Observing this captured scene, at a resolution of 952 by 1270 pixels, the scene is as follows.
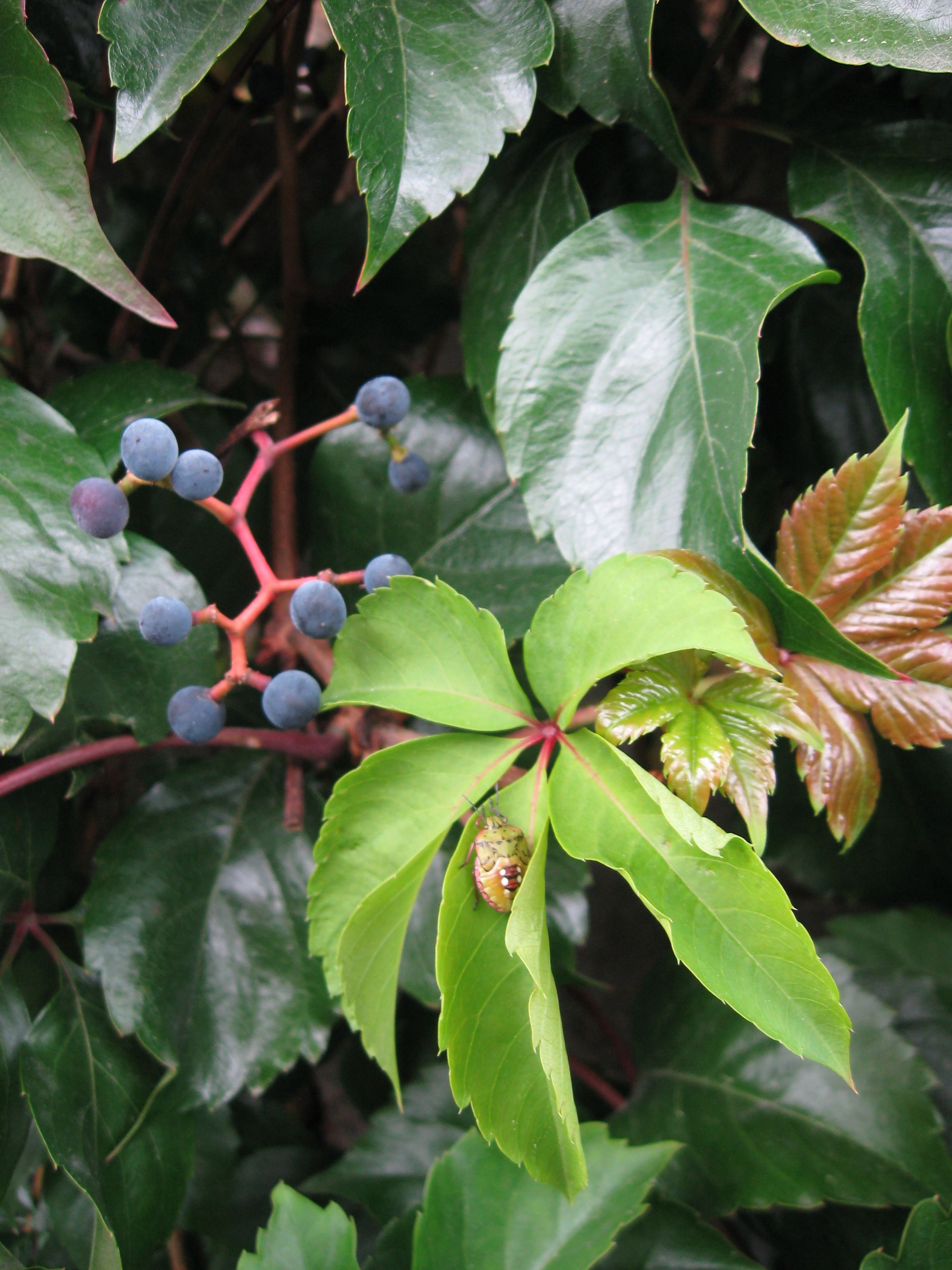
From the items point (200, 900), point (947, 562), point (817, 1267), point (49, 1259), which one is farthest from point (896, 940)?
point (49, 1259)

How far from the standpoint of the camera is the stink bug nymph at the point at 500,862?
0.42 metres

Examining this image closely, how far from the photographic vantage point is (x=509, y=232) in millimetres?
636

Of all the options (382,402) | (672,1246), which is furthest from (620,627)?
(672,1246)

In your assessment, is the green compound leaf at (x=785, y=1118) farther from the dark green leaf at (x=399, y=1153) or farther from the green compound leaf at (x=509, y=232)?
the green compound leaf at (x=509, y=232)

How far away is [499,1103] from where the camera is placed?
42 centimetres

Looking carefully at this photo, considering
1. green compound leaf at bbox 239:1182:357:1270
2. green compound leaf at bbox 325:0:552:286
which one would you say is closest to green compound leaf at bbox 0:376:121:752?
green compound leaf at bbox 325:0:552:286

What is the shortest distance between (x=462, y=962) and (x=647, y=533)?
0.25 metres

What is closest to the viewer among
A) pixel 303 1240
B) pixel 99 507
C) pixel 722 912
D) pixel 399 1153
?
pixel 722 912

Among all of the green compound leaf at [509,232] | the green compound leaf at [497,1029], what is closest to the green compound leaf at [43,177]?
the green compound leaf at [509,232]

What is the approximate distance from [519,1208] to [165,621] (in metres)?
0.48

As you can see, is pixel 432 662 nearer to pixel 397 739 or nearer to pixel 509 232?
pixel 397 739

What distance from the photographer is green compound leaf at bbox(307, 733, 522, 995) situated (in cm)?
45

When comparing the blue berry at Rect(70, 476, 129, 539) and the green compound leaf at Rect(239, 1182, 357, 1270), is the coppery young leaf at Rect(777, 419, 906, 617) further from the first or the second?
the green compound leaf at Rect(239, 1182, 357, 1270)

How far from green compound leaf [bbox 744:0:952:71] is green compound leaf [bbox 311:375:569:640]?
0.31 meters
